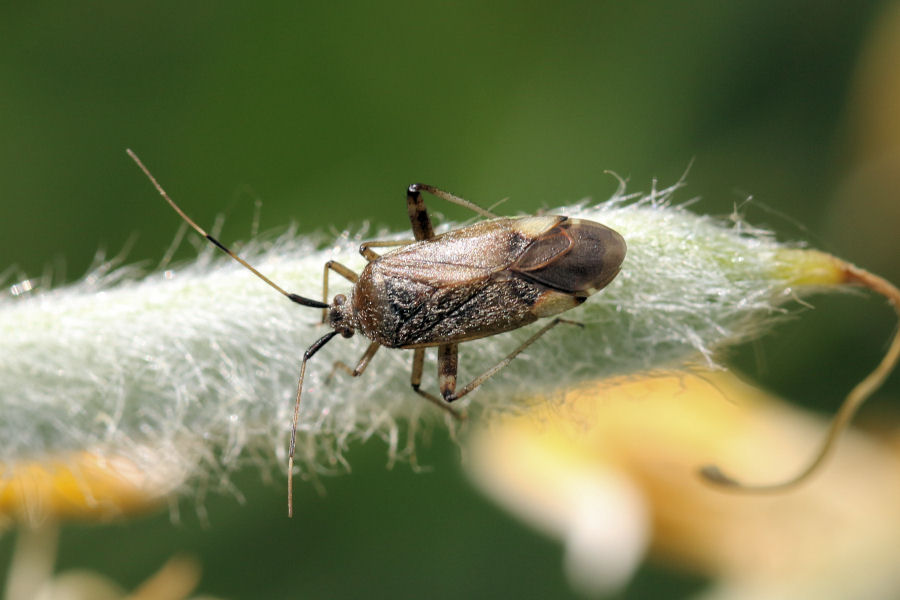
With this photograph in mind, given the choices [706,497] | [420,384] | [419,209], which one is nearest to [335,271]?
[420,384]

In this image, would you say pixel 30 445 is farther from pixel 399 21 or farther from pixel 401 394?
pixel 399 21

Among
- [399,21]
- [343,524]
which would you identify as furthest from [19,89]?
[343,524]

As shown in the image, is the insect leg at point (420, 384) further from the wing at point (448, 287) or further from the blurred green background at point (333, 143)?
the blurred green background at point (333, 143)

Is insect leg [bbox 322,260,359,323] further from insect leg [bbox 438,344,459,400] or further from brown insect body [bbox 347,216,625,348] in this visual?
Answer: insect leg [bbox 438,344,459,400]

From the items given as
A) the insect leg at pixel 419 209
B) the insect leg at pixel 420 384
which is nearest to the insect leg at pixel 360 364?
the insect leg at pixel 420 384

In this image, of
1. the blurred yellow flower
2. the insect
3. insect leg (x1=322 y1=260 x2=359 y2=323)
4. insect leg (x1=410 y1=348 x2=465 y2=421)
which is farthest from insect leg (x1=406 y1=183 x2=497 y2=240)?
the blurred yellow flower

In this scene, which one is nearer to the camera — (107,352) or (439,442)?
(107,352)

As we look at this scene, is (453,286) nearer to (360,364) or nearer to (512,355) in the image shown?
(360,364)
